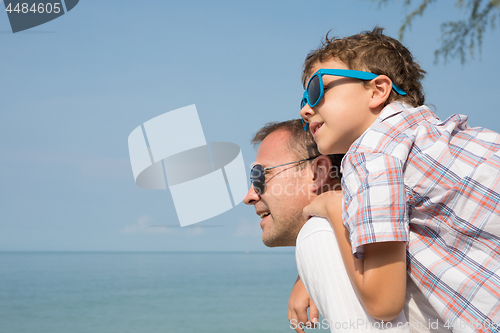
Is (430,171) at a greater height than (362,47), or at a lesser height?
lesser

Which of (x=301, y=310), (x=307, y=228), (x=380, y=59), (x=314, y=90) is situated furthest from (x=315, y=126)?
(x=301, y=310)

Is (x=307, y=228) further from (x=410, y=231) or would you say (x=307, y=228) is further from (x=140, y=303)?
(x=140, y=303)

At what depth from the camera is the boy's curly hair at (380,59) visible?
6.68 feet

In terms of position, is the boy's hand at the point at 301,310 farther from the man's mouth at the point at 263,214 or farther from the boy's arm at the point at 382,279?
the boy's arm at the point at 382,279

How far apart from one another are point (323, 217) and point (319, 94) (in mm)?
650

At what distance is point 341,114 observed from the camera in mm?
1908

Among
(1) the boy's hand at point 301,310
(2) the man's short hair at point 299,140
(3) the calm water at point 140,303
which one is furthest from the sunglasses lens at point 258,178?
(3) the calm water at point 140,303

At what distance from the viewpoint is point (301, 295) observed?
7.71ft

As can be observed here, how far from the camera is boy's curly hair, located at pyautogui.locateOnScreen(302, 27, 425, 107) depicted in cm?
204

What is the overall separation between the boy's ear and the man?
19.9 inches

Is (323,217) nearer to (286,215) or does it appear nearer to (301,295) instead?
(301,295)

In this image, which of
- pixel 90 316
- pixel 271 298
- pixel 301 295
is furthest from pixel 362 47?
pixel 271 298

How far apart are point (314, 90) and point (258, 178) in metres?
1.07

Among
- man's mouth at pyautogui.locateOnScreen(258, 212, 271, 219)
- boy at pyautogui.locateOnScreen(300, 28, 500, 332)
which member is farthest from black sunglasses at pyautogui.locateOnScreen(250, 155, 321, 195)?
boy at pyautogui.locateOnScreen(300, 28, 500, 332)
